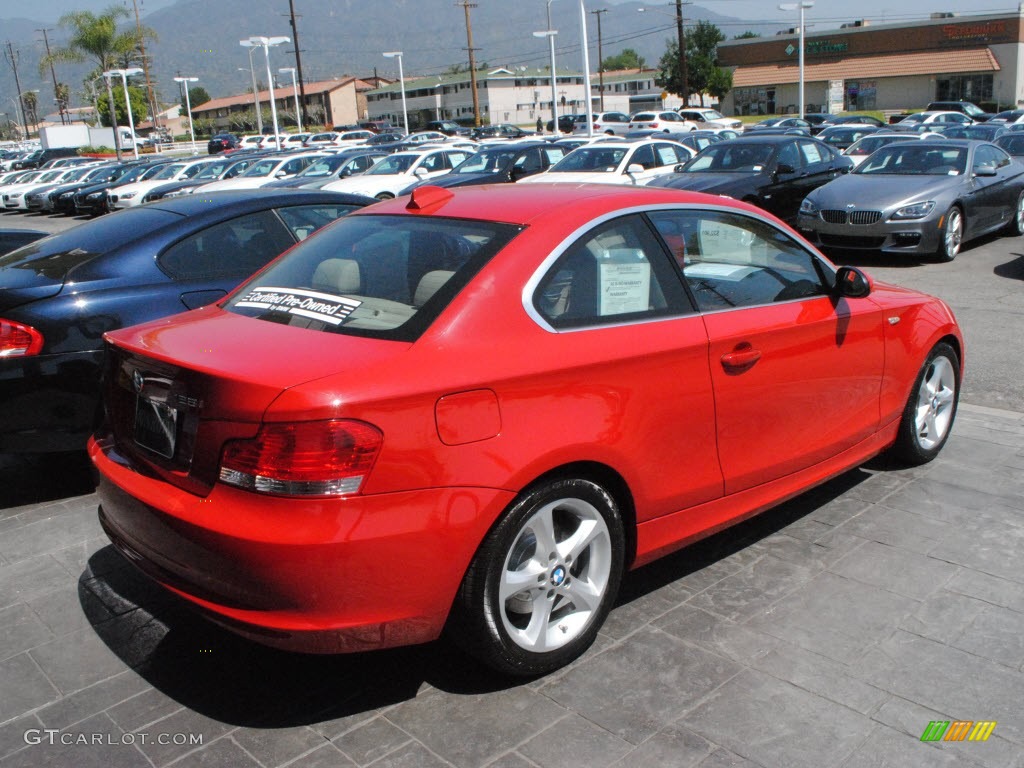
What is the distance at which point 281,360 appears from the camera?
2926 millimetres

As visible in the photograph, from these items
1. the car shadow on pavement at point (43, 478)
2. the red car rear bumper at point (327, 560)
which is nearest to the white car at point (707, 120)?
the car shadow on pavement at point (43, 478)

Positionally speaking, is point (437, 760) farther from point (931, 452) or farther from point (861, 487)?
point (931, 452)

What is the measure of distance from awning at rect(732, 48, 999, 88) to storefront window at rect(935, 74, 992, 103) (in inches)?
30.6

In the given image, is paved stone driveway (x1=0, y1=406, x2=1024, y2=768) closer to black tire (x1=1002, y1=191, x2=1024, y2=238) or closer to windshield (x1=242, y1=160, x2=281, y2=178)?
→ black tire (x1=1002, y1=191, x2=1024, y2=238)

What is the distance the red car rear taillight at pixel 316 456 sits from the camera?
2.72 m

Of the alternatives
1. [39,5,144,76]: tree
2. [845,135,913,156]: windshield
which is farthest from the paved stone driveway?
[39,5,144,76]: tree

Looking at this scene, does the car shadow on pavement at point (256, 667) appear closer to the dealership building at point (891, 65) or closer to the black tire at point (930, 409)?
the black tire at point (930, 409)

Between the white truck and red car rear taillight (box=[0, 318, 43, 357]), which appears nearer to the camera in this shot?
red car rear taillight (box=[0, 318, 43, 357])

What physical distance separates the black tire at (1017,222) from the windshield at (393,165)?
11576 millimetres

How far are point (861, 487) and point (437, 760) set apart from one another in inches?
117

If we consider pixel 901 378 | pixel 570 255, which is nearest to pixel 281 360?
pixel 570 255

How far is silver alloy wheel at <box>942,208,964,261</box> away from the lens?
11914mm

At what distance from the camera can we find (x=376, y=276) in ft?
11.5

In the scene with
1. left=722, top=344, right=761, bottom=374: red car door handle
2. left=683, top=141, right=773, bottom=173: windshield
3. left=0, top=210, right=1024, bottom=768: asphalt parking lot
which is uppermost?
left=683, top=141, right=773, bottom=173: windshield
